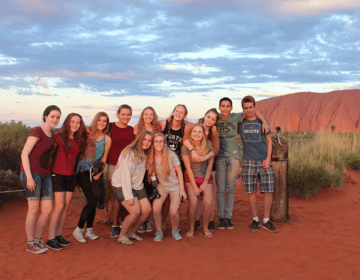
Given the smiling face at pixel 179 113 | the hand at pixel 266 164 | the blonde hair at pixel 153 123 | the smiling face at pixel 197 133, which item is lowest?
the hand at pixel 266 164

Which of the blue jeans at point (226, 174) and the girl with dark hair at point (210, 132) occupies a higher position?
the girl with dark hair at point (210, 132)

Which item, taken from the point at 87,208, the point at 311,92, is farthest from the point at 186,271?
the point at 311,92

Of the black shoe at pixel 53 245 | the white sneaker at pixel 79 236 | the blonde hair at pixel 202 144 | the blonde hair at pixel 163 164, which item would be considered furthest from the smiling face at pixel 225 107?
the black shoe at pixel 53 245

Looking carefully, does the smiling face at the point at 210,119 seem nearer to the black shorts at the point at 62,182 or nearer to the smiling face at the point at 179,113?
the smiling face at the point at 179,113

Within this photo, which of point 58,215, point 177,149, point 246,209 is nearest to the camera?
point 58,215

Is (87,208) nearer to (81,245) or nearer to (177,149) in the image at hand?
(81,245)

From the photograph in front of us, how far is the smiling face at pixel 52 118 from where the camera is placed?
16.3 ft

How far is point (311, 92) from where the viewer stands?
5706 cm

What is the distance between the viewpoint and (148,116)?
5.64m

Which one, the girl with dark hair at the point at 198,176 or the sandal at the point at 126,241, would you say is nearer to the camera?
the sandal at the point at 126,241

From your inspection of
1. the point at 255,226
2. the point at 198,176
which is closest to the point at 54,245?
the point at 198,176

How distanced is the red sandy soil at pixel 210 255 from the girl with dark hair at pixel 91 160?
1.15ft

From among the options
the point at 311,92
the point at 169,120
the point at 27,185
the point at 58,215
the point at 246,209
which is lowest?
the point at 246,209

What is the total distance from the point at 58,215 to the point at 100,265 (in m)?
0.98
